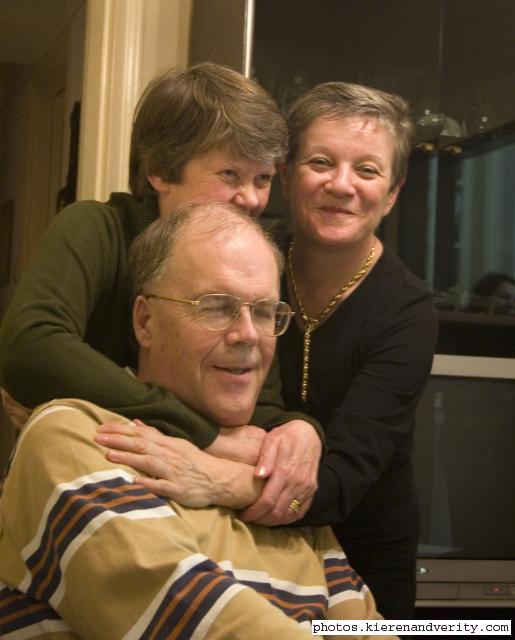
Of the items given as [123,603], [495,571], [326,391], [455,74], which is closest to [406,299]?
[326,391]

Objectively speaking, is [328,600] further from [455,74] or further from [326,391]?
[455,74]

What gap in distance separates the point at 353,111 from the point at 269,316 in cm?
48

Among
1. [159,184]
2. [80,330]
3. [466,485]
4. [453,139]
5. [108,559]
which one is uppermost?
[453,139]

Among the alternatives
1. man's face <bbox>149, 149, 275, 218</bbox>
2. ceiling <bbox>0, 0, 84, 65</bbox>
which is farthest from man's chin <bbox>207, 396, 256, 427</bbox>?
ceiling <bbox>0, 0, 84, 65</bbox>

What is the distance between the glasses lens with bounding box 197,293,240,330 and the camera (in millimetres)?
1331

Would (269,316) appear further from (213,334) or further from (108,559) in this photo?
(108,559)

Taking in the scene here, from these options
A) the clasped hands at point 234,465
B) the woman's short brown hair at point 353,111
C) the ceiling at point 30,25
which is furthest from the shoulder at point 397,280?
the ceiling at point 30,25

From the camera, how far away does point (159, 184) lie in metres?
1.59

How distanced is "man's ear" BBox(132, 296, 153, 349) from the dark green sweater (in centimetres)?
6

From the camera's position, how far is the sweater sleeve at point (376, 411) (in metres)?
1.47

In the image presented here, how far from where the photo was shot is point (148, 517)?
3.72 ft

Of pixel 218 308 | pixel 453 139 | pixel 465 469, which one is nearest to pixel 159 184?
pixel 218 308

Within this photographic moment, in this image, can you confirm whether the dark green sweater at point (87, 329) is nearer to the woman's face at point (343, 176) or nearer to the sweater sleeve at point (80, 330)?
the sweater sleeve at point (80, 330)

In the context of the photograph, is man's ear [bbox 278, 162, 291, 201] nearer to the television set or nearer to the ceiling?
the television set
